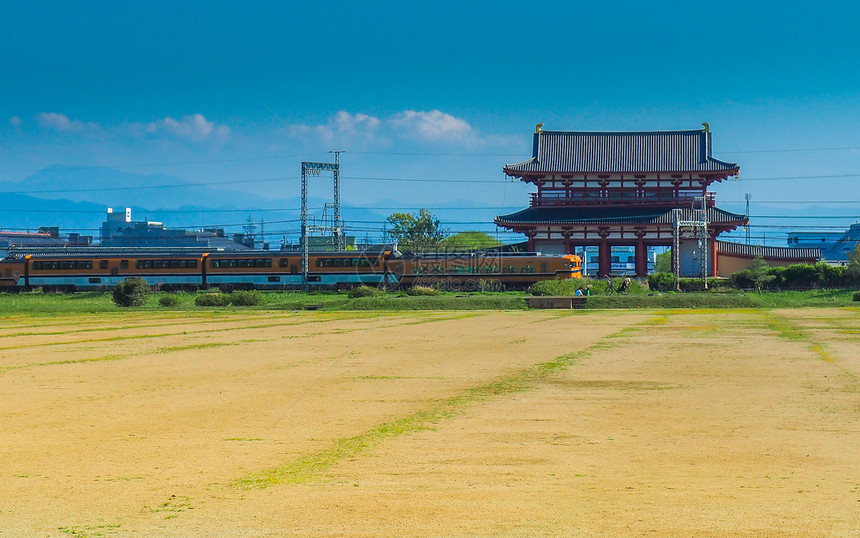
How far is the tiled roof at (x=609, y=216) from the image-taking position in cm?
6712

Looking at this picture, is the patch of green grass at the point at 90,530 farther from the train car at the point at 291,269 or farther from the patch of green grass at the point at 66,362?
the train car at the point at 291,269

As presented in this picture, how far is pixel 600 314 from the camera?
39312 mm

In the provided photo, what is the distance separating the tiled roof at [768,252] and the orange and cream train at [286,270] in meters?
12.9

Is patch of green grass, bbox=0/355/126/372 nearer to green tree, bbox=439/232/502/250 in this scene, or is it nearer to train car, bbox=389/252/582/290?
train car, bbox=389/252/582/290

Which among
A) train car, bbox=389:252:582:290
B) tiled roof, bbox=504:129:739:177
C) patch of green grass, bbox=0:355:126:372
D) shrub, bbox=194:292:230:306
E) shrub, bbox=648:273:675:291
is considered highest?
tiled roof, bbox=504:129:739:177

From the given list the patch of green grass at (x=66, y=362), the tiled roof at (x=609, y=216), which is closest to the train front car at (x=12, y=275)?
the tiled roof at (x=609, y=216)

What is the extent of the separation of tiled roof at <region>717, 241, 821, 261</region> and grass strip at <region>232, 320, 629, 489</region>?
54.0 meters

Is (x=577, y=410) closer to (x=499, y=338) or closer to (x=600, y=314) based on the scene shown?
(x=499, y=338)

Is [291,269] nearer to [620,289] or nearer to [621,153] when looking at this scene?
[620,289]

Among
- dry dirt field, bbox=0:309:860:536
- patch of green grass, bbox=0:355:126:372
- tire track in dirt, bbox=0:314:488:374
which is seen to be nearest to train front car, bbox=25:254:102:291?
tire track in dirt, bbox=0:314:488:374

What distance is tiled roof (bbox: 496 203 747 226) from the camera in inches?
2643

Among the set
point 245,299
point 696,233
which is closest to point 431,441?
point 245,299

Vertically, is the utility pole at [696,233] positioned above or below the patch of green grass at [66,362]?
above

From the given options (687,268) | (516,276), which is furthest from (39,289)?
(687,268)
